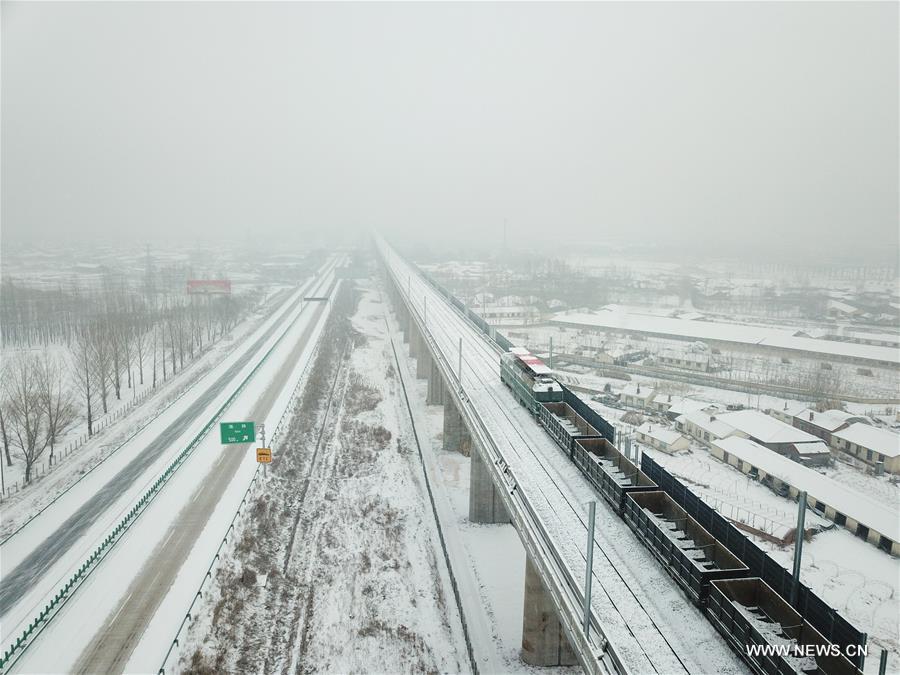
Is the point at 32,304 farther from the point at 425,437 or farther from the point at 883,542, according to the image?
the point at 883,542

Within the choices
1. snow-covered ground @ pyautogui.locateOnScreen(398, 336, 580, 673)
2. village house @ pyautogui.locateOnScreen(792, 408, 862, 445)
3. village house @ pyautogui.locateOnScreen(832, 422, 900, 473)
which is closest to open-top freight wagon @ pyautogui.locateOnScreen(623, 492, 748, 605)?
snow-covered ground @ pyautogui.locateOnScreen(398, 336, 580, 673)

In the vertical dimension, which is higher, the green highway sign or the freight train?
the freight train

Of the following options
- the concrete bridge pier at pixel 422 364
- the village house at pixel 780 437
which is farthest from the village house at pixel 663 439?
the concrete bridge pier at pixel 422 364

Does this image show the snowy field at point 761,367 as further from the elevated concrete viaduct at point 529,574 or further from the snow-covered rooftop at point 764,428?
the elevated concrete viaduct at point 529,574

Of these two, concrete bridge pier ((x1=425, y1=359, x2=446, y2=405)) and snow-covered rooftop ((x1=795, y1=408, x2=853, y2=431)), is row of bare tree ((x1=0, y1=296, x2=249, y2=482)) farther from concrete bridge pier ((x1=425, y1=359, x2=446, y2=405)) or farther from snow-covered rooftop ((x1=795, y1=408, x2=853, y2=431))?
snow-covered rooftop ((x1=795, y1=408, x2=853, y2=431))

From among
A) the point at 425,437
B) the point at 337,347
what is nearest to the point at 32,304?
the point at 337,347

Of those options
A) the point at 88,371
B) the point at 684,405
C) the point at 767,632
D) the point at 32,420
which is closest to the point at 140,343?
the point at 88,371
